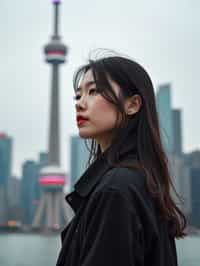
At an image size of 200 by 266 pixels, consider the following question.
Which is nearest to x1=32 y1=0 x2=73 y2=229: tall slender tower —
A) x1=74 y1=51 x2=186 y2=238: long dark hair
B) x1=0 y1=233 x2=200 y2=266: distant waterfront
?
x1=0 y1=233 x2=200 y2=266: distant waterfront

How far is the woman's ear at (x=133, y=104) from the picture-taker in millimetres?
1825

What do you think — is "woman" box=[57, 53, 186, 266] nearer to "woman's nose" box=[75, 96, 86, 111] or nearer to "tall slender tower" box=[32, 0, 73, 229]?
"woman's nose" box=[75, 96, 86, 111]

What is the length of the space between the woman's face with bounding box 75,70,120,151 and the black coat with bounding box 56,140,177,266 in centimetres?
13

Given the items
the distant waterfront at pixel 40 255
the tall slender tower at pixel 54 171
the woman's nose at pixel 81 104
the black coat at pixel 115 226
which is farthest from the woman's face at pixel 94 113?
the tall slender tower at pixel 54 171

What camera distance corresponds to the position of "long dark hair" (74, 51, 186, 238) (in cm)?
177

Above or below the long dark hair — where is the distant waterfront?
below

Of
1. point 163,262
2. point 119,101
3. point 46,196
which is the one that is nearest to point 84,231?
point 163,262

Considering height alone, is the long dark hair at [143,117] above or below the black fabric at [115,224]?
above

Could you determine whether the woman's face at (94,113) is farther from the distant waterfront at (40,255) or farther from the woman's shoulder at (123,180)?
the distant waterfront at (40,255)

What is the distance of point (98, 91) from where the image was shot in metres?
1.79

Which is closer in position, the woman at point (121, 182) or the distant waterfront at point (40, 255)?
the woman at point (121, 182)

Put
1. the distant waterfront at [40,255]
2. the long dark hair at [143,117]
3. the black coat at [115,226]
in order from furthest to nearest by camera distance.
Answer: the distant waterfront at [40,255] < the long dark hair at [143,117] < the black coat at [115,226]

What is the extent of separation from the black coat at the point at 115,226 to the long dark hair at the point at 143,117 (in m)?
0.07

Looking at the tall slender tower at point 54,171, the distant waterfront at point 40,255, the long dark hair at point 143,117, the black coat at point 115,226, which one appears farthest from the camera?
the tall slender tower at point 54,171
